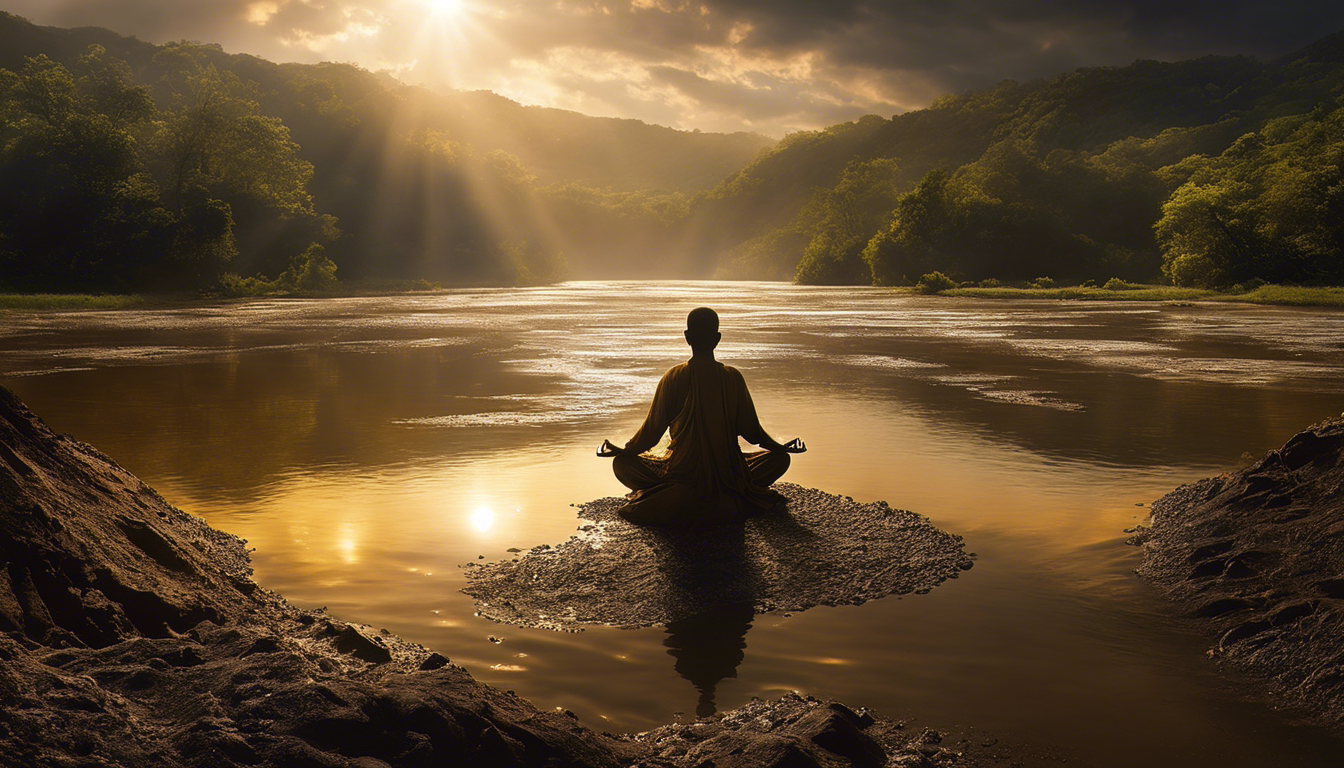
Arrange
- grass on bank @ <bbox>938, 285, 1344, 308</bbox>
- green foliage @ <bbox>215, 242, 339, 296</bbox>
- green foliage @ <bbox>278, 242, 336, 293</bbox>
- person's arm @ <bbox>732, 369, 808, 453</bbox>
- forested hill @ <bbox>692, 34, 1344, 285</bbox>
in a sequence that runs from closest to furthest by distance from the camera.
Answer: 1. person's arm @ <bbox>732, 369, 808, 453</bbox>
2. grass on bank @ <bbox>938, 285, 1344, 308</bbox>
3. forested hill @ <bbox>692, 34, 1344, 285</bbox>
4. green foliage @ <bbox>215, 242, 339, 296</bbox>
5. green foliage @ <bbox>278, 242, 336, 293</bbox>

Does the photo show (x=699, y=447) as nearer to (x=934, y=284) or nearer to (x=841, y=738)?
(x=841, y=738)

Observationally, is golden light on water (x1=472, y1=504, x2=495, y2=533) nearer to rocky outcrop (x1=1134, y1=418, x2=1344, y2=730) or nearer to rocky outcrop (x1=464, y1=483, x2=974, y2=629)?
rocky outcrop (x1=464, y1=483, x2=974, y2=629)

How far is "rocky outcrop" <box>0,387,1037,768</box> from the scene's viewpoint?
275 centimetres

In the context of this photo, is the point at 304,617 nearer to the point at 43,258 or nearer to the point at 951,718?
the point at 951,718

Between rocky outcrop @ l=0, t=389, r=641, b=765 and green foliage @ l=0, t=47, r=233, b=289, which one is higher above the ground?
green foliage @ l=0, t=47, r=233, b=289

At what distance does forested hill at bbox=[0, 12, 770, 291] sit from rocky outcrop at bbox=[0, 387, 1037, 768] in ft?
174

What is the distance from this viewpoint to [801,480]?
29.9 feet

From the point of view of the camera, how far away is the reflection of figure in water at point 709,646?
15.0ft

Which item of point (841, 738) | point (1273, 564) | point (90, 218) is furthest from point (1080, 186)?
point (841, 738)

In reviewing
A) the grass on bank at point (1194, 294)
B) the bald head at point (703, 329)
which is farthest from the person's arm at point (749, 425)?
the grass on bank at point (1194, 294)

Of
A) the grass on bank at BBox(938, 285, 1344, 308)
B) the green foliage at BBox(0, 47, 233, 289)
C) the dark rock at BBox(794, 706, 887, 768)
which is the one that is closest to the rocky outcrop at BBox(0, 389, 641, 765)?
the dark rock at BBox(794, 706, 887, 768)

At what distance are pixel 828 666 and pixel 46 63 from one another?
263ft

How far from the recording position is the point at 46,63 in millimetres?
67625

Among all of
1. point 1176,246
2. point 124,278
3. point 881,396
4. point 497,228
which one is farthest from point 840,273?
point 881,396
